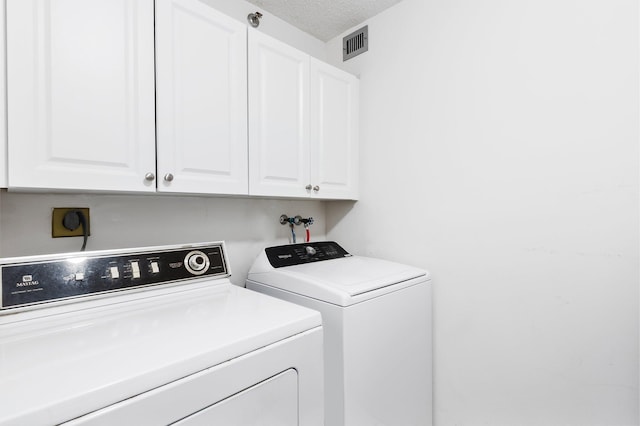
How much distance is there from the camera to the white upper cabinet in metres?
1.45

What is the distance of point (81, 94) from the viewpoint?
100 cm

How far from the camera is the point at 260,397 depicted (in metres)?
0.83

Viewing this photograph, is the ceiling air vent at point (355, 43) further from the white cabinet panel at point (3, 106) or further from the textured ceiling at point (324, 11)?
the white cabinet panel at point (3, 106)

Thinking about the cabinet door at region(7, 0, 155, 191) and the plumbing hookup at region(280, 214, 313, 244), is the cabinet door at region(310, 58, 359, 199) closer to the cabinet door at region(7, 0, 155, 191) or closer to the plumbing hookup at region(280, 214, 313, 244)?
the plumbing hookup at region(280, 214, 313, 244)

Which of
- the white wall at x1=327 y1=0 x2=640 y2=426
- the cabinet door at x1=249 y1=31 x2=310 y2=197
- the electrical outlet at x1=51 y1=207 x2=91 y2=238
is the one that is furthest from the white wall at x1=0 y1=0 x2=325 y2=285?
the white wall at x1=327 y1=0 x2=640 y2=426

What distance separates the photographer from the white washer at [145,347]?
2.01 feet

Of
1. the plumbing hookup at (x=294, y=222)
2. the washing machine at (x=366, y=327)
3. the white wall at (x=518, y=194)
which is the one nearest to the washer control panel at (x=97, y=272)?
the washing machine at (x=366, y=327)

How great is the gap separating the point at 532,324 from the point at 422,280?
0.47 metres

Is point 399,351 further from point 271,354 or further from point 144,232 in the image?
point 144,232

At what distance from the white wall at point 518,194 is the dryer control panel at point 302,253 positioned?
0.99ft

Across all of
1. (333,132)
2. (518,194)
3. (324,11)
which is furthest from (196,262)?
(324,11)

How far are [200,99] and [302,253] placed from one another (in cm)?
92

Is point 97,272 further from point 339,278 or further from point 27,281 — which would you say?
point 339,278

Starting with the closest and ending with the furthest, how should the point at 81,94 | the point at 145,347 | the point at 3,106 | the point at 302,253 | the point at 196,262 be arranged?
1. the point at 145,347
2. the point at 3,106
3. the point at 81,94
4. the point at 196,262
5. the point at 302,253
